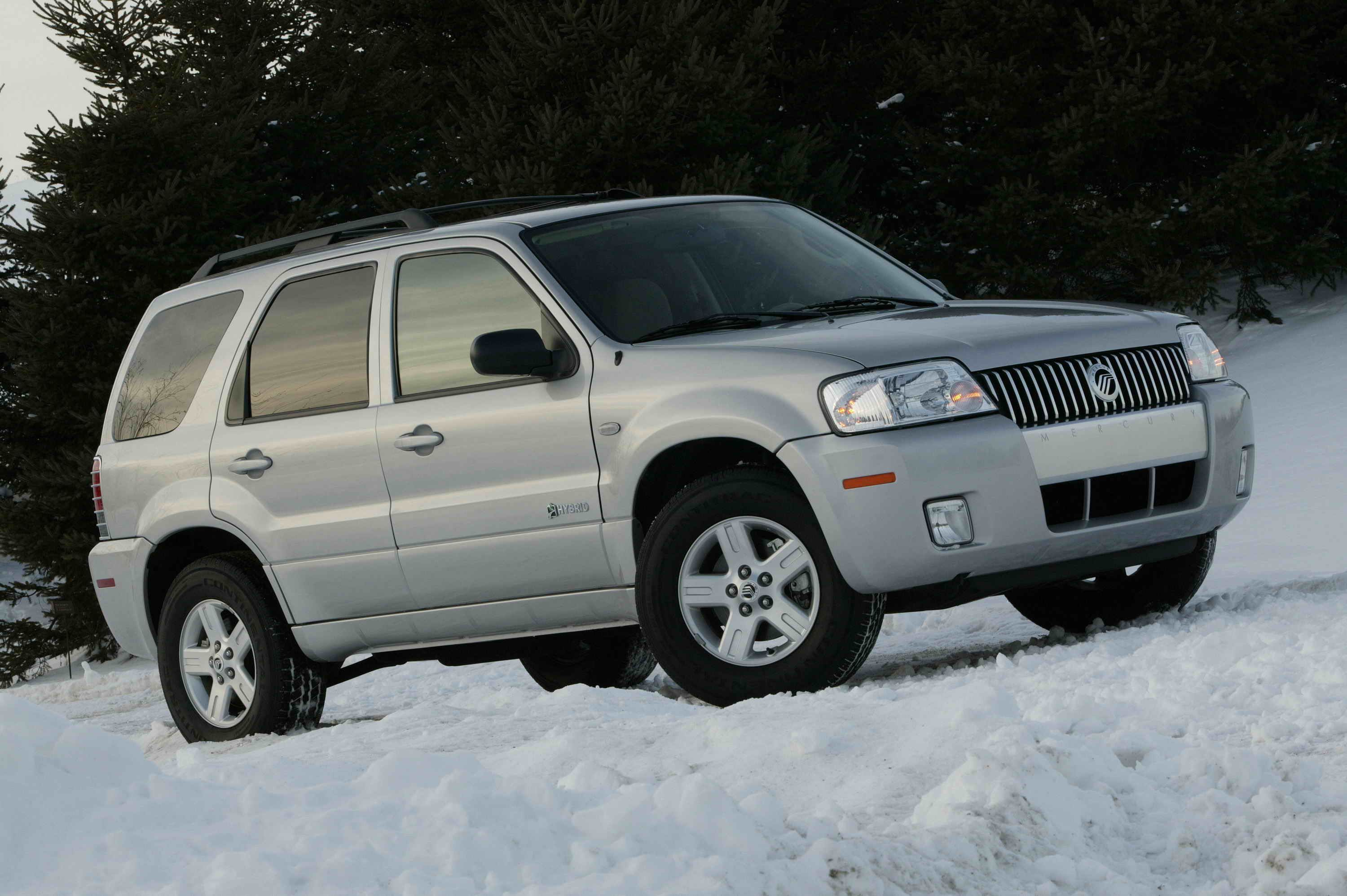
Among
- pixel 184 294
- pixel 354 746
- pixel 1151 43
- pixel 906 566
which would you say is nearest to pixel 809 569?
pixel 906 566

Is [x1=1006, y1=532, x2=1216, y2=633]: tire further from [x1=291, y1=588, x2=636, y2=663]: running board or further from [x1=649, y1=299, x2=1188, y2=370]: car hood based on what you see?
[x1=291, y1=588, x2=636, y2=663]: running board

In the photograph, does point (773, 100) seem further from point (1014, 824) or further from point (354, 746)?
point (1014, 824)

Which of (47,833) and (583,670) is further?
(583,670)

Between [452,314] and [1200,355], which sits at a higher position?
[452,314]

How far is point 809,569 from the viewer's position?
17.9 ft

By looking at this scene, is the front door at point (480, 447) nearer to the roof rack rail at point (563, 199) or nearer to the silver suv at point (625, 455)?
the silver suv at point (625, 455)

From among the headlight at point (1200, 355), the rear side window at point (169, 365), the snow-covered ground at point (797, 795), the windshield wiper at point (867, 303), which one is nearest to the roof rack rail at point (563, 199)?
the rear side window at point (169, 365)

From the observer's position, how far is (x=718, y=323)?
6.02 m

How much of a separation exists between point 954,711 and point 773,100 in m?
15.3

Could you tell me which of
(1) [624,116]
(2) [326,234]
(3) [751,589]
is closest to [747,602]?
(3) [751,589]

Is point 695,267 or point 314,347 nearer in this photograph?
point 695,267

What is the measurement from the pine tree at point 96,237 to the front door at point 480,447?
9852mm

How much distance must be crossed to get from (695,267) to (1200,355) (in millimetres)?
1994

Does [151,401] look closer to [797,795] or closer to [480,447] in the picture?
[480,447]
